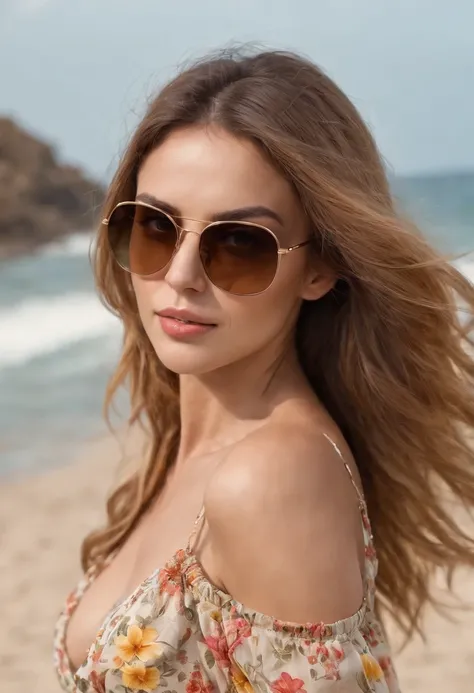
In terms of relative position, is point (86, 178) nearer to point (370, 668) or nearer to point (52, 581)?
point (52, 581)

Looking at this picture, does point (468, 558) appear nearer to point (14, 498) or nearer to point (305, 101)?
point (305, 101)

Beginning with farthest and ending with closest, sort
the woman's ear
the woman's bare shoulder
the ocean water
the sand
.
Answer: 1. the ocean water
2. the sand
3. the woman's ear
4. the woman's bare shoulder

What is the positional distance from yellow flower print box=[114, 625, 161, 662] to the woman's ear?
2.36 ft

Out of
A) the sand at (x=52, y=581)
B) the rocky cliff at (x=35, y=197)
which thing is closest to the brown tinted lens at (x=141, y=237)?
the sand at (x=52, y=581)

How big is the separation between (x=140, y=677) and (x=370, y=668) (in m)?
0.40

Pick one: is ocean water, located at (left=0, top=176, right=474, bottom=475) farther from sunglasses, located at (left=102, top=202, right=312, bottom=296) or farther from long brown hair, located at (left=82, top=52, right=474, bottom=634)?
sunglasses, located at (left=102, top=202, right=312, bottom=296)

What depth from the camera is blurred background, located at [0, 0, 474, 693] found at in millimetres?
3953

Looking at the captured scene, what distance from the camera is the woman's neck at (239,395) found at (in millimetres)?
1820

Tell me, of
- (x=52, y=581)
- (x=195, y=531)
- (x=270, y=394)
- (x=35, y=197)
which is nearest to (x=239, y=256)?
(x=270, y=394)

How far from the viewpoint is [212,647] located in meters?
1.50

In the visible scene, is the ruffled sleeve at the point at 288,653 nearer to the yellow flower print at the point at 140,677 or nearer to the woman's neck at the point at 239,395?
the yellow flower print at the point at 140,677

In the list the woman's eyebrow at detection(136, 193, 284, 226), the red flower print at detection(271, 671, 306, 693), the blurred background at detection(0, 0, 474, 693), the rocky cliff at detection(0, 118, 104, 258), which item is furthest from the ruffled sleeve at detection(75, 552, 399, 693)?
the rocky cliff at detection(0, 118, 104, 258)

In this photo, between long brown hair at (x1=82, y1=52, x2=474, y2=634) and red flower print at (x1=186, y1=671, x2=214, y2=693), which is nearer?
red flower print at (x1=186, y1=671, x2=214, y2=693)

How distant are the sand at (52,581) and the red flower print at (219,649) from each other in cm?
224
